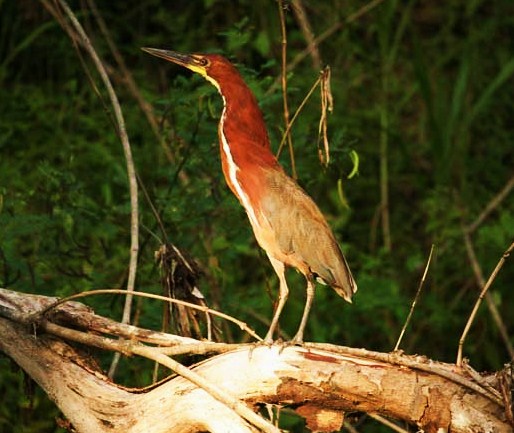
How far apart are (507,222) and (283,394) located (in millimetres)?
2325

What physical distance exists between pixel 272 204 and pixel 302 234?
11 centimetres

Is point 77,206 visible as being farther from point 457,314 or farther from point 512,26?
point 512,26

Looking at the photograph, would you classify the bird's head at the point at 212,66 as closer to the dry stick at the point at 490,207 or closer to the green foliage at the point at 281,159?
the green foliage at the point at 281,159

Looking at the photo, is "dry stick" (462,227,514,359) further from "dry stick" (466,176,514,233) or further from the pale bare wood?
the pale bare wood

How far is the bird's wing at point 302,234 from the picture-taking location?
3.17 metres

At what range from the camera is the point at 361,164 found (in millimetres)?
5859

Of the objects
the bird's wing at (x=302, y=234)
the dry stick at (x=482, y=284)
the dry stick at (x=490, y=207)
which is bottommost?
the dry stick at (x=482, y=284)

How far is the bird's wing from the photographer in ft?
10.4

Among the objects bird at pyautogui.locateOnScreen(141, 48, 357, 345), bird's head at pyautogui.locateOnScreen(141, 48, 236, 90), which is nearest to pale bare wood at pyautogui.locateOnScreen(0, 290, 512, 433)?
bird at pyautogui.locateOnScreen(141, 48, 357, 345)

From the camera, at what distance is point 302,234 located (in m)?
3.18

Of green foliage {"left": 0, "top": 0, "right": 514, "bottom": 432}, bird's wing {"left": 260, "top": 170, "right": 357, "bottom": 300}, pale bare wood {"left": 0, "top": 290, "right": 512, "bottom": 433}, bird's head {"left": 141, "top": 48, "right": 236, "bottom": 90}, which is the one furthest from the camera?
green foliage {"left": 0, "top": 0, "right": 514, "bottom": 432}

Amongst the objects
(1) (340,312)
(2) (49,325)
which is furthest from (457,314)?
(2) (49,325)

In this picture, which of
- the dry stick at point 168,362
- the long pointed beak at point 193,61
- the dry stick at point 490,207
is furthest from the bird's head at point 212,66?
the dry stick at point 490,207

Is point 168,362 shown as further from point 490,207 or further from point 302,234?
point 490,207
